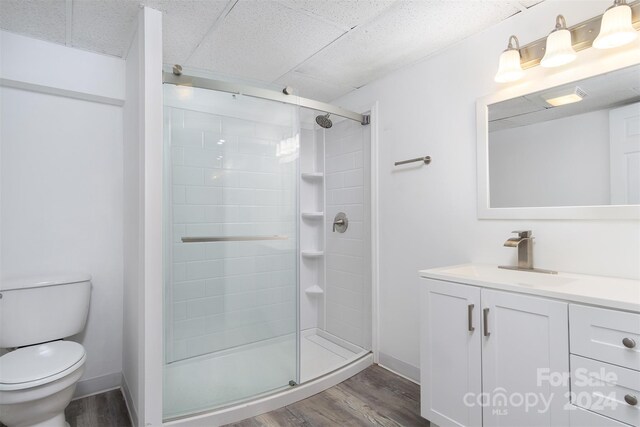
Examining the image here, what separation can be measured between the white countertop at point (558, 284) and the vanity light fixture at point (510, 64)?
1003 millimetres

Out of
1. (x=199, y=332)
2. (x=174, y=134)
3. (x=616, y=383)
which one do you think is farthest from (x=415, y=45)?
(x=199, y=332)

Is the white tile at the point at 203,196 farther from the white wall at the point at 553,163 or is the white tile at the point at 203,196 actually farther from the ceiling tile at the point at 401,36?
the white wall at the point at 553,163

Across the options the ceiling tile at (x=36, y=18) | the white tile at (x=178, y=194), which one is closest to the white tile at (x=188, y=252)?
the white tile at (x=178, y=194)

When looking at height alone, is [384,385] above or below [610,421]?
below

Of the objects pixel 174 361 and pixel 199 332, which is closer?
pixel 174 361

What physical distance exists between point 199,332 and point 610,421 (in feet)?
6.13

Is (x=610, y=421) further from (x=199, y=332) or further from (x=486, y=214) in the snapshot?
(x=199, y=332)

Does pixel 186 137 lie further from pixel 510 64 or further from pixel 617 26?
pixel 617 26

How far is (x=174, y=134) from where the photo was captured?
1.79 meters

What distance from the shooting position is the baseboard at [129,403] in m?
1.73

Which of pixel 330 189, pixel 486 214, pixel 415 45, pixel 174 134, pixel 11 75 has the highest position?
pixel 415 45

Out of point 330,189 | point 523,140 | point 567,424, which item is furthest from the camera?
point 330,189

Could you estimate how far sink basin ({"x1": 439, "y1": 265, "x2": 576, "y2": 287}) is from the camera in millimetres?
1411

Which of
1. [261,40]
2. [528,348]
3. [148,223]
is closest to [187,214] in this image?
[148,223]
